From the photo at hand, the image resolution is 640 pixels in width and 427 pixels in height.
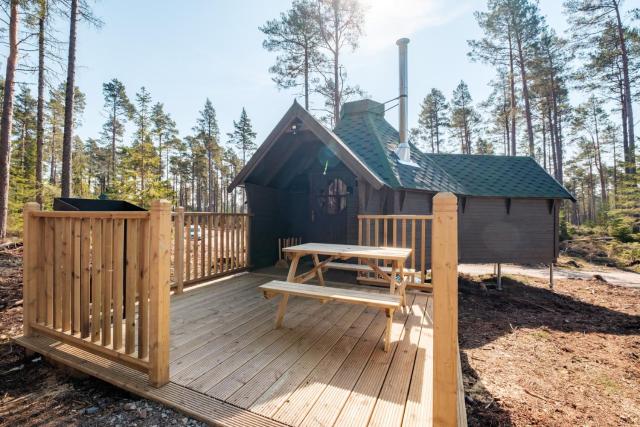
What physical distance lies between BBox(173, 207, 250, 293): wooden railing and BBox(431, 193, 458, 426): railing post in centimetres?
366

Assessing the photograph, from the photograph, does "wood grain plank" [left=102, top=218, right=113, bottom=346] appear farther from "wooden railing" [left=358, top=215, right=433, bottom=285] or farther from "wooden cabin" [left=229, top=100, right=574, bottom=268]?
"wooden cabin" [left=229, top=100, right=574, bottom=268]

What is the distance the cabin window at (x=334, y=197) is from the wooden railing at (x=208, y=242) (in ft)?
6.15

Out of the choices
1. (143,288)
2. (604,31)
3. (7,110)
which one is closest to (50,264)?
(143,288)

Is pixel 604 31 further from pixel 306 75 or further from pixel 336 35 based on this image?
pixel 306 75

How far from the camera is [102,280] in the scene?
2.26 meters

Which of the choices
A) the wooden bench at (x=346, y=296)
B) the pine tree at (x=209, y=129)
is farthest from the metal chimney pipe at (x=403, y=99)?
the pine tree at (x=209, y=129)

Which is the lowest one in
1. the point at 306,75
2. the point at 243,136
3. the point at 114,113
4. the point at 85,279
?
the point at 85,279

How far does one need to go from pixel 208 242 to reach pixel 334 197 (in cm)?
299

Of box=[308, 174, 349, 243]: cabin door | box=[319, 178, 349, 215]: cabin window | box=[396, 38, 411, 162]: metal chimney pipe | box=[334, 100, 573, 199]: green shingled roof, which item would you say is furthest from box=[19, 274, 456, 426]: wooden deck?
box=[396, 38, 411, 162]: metal chimney pipe

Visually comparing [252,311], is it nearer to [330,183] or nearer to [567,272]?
[330,183]

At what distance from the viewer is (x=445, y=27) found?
8453 millimetres

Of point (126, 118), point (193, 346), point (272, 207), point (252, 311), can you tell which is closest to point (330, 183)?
point (272, 207)

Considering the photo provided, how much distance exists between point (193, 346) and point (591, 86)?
807 inches

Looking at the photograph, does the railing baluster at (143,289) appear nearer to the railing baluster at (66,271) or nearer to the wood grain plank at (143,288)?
the wood grain plank at (143,288)
